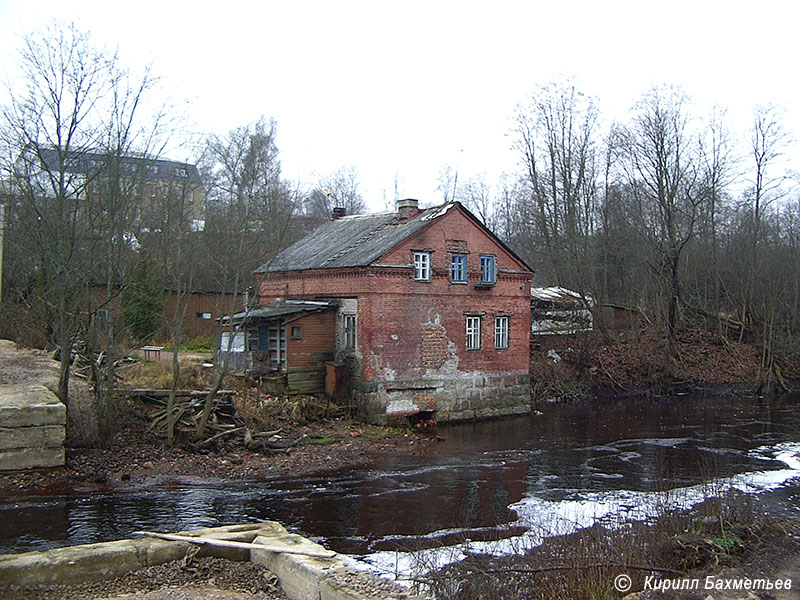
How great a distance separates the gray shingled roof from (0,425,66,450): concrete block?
8889 millimetres

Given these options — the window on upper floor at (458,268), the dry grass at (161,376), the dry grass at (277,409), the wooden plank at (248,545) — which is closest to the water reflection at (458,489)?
the wooden plank at (248,545)

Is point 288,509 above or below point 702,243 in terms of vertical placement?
below

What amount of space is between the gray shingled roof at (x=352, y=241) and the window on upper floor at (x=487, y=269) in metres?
2.59

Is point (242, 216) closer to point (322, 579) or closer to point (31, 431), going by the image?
point (31, 431)

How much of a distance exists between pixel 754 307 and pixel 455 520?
101 ft

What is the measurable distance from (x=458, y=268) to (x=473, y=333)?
8.17ft

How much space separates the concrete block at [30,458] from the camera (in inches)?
556

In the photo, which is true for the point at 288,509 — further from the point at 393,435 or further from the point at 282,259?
the point at 282,259

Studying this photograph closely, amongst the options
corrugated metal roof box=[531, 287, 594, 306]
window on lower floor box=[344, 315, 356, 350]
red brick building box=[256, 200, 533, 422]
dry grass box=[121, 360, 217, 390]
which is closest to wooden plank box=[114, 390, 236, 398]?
dry grass box=[121, 360, 217, 390]

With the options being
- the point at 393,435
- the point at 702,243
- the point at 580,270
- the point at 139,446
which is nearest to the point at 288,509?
the point at 139,446

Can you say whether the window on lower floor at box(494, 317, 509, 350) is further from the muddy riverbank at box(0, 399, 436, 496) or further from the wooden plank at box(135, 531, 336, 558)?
the wooden plank at box(135, 531, 336, 558)

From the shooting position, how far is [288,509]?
14.0 m

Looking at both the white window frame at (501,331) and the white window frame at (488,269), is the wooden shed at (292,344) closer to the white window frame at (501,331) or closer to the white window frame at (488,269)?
the white window frame at (488,269)

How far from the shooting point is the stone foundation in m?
22.6
